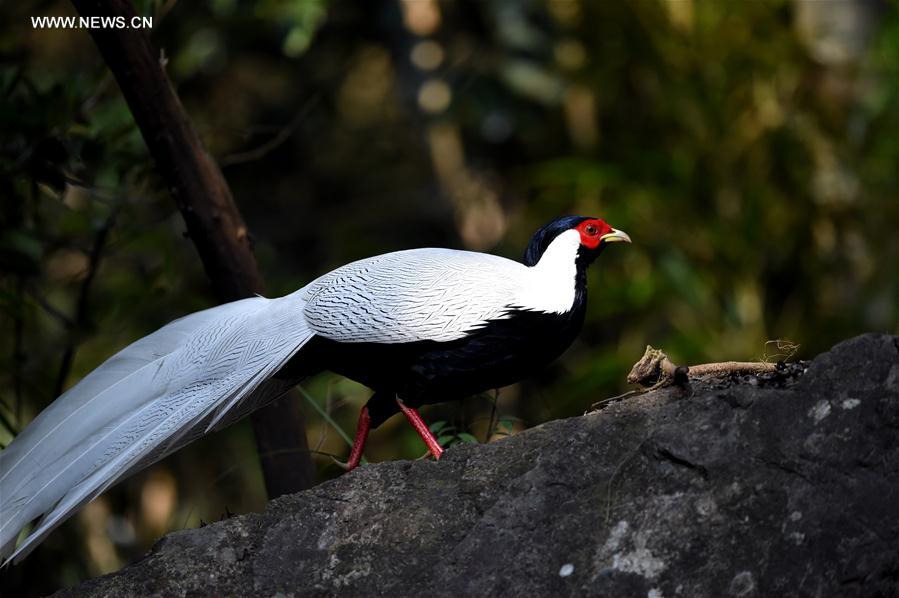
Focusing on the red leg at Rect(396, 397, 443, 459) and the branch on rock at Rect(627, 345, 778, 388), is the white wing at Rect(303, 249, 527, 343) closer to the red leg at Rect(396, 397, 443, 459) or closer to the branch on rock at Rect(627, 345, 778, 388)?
the red leg at Rect(396, 397, 443, 459)

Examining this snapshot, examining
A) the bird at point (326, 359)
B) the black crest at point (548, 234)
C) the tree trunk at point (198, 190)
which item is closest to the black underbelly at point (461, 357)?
the bird at point (326, 359)

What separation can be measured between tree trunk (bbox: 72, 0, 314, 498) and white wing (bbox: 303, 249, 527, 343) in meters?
0.95

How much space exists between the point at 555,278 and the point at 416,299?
434 millimetres

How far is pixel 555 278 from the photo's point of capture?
11.4 ft

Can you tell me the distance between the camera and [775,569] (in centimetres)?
257

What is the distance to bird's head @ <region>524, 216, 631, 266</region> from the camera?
11.8 feet

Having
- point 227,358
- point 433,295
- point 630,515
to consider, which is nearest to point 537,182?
point 433,295

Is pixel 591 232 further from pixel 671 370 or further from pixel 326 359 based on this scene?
pixel 326 359

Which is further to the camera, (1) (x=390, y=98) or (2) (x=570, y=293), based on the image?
(1) (x=390, y=98)

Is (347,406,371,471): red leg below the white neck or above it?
below

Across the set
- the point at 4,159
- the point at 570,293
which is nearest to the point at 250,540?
the point at 570,293

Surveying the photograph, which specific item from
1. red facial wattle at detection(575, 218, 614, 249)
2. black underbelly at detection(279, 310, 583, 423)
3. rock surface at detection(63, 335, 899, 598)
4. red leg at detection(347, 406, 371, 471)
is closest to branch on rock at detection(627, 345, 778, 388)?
rock surface at detection(63, 335, 899, 598)

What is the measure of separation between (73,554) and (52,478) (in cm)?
283

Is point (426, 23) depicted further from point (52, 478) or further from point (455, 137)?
point (52, 478)
